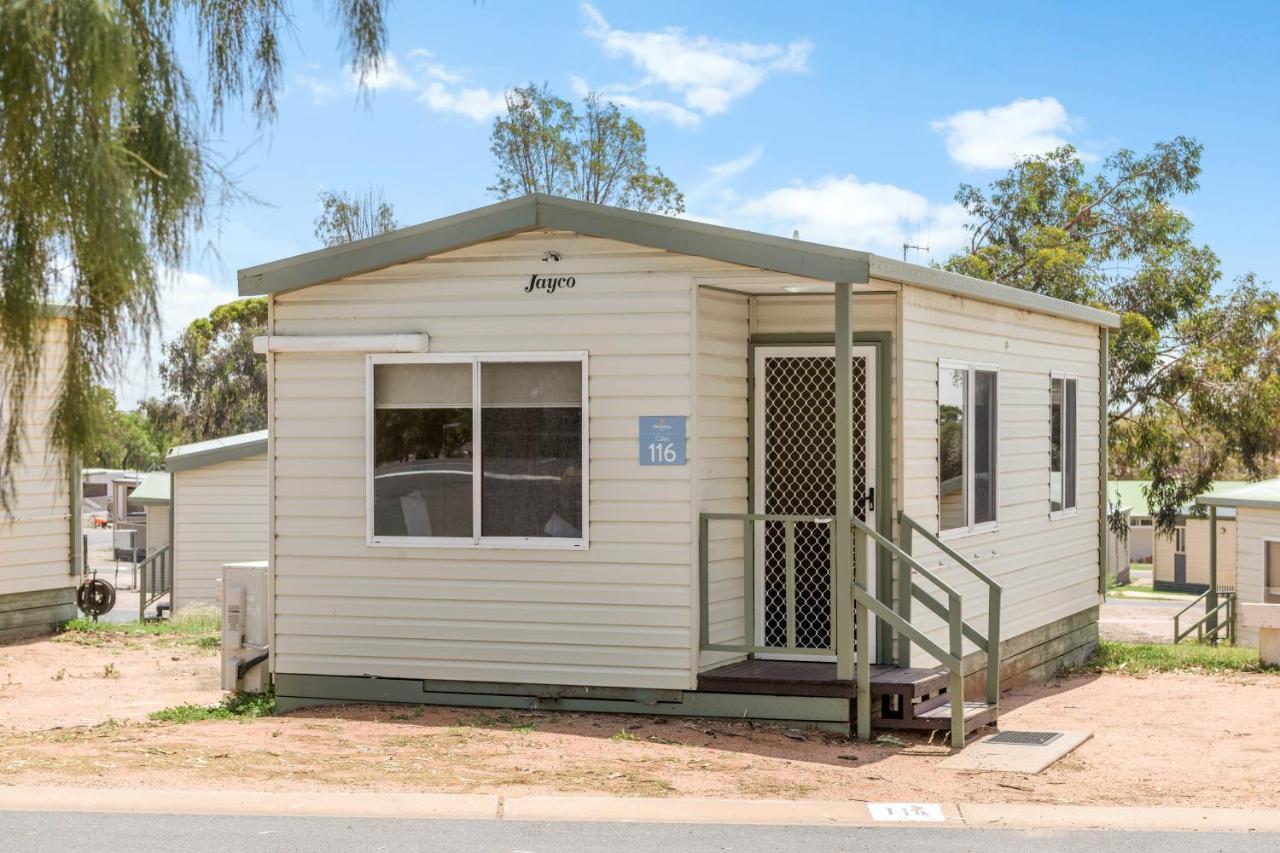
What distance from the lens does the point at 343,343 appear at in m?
10.1

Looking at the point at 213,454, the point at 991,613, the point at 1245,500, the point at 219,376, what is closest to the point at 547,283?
the point at 991,613

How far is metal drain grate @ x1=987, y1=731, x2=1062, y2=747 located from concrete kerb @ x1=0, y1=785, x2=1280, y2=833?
1.80 m

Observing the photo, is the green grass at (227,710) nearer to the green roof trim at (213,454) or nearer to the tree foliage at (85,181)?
the tree foliage at (85,181)

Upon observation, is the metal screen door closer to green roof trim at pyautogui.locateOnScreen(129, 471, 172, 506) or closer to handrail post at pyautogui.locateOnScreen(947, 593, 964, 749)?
handrail post at pyautogui.locateOnScreen(947, 593, 964, 749)

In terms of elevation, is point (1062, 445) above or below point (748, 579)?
above

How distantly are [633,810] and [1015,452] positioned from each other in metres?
6.07

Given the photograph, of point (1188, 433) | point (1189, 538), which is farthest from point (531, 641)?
point (1189, 538)

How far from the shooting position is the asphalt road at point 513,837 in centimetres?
654

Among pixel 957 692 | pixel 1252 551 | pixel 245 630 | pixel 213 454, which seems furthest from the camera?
pixel 1252 551

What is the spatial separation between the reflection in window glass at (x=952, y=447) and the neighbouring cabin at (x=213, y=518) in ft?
45.9

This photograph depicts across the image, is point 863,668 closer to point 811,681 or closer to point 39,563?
point 811,681

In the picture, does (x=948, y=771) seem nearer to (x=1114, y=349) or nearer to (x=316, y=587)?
(x=316, y=587)

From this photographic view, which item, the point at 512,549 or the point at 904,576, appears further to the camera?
the point at 904,576

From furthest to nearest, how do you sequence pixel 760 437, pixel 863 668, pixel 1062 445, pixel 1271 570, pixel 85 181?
pixel 1271 570, pixel 1062 445, pixel 760 437, pixel 863 668, pixel 85 181
